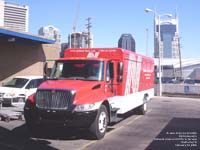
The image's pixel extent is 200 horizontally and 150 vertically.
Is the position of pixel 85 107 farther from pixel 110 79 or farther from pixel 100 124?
pixel 110 79

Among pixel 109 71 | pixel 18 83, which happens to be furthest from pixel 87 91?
pixel 18 83

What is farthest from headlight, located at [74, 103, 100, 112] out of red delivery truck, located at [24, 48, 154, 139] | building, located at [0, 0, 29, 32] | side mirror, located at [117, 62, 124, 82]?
building, located at [0, 0, 29, 32]

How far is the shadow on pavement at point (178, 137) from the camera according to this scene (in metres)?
10.2

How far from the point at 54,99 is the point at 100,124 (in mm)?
1726

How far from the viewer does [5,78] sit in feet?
93.7

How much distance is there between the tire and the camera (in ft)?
36.3

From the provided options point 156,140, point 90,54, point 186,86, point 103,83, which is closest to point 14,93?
point 90,54

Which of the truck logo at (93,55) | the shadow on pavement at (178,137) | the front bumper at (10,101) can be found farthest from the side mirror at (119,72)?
the front bumper at (10,101)

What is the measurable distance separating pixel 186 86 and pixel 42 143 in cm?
3353

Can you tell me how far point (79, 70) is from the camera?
12.4 meters

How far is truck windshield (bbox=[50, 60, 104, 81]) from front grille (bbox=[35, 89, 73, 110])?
137 centimetres

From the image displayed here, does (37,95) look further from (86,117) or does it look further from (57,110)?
(86,117)

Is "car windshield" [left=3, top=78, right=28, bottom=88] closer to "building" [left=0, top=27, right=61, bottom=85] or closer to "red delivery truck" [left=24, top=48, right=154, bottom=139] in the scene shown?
"building" [left=0, top=27, right=61, bottom=85]

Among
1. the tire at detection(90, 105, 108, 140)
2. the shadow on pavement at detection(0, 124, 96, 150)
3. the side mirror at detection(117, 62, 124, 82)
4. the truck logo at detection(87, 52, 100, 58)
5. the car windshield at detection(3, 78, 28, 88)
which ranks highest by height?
the truck logo at detection(87, 52, 100, 58)
